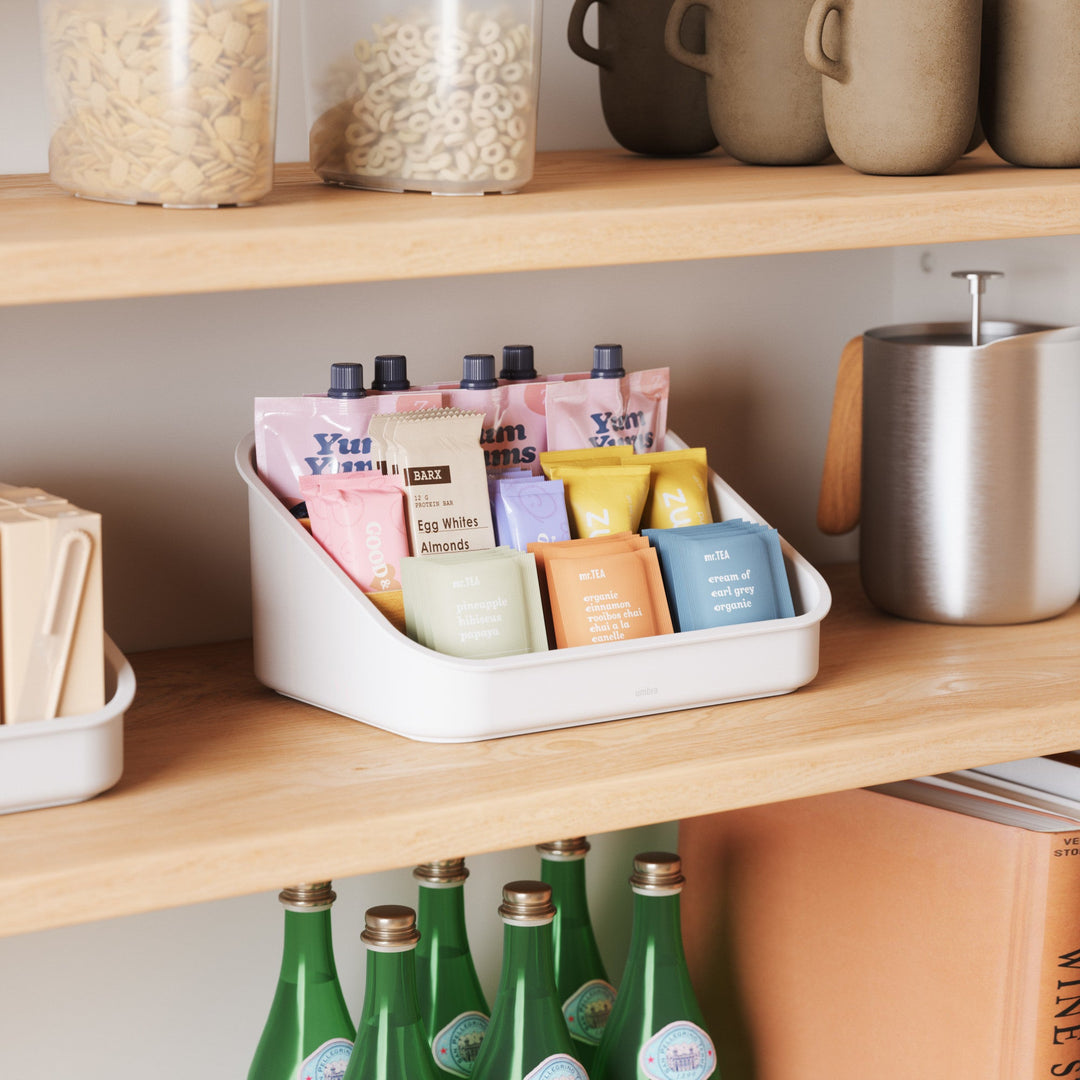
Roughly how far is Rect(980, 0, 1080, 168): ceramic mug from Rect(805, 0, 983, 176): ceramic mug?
36mm

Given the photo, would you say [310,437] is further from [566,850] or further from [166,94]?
[566,850]

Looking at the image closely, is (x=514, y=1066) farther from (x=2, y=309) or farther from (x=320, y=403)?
(x=2, y=309)

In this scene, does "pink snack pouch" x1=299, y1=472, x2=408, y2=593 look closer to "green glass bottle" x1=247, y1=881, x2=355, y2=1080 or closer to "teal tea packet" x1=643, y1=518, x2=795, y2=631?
"teal tea packet" x1=643, y1=518, x2=795, y2=631

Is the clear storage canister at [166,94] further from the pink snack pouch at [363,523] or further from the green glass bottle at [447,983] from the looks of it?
the green glass bottle at [447,983]

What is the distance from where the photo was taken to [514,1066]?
1067 millimetres

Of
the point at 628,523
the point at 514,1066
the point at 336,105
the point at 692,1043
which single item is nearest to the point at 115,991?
the point at 514,1066

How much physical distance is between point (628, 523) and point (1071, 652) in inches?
13.3

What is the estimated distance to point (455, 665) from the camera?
0.87 meters

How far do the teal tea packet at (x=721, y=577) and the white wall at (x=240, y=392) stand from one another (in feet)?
1.04

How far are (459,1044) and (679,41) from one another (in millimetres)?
764

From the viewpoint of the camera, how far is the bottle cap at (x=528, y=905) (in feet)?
3.36

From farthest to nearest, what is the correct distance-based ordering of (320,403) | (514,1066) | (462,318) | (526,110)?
(462,318) < (514,1066) < (320,403) < (526,110)

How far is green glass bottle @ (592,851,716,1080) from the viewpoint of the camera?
110 centimetres

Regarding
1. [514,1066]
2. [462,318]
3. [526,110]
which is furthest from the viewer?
[462,318]
